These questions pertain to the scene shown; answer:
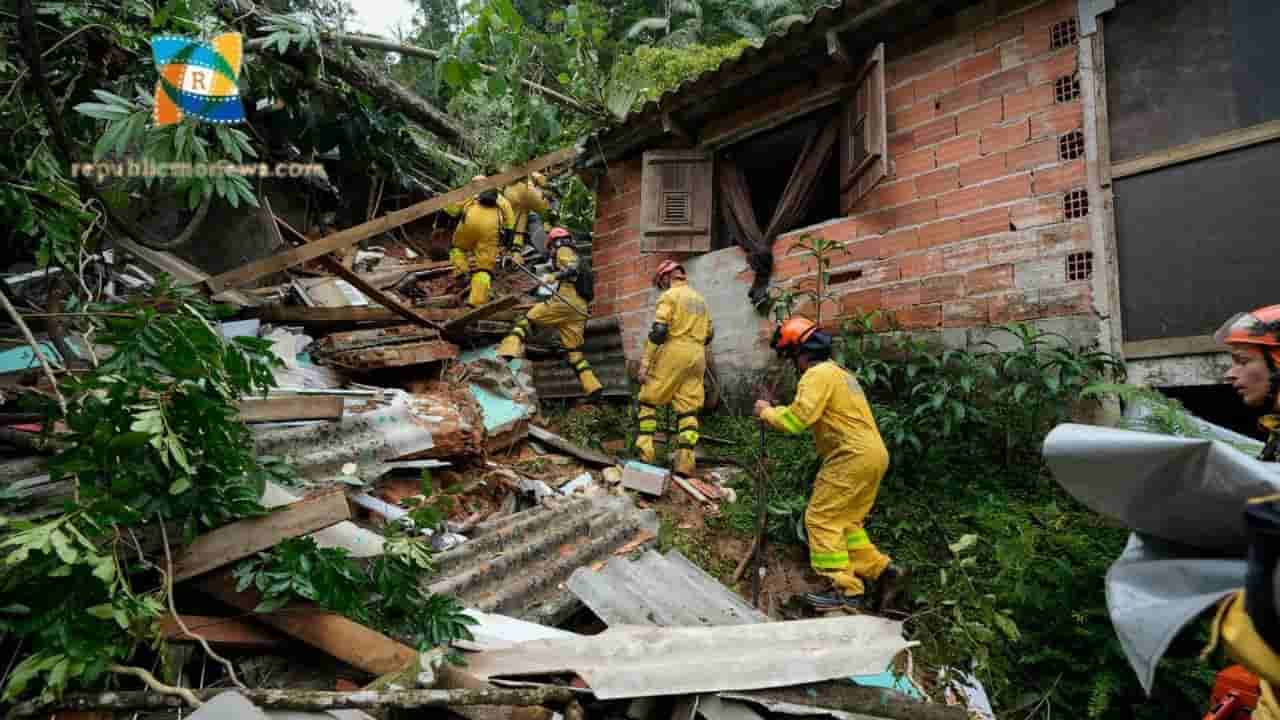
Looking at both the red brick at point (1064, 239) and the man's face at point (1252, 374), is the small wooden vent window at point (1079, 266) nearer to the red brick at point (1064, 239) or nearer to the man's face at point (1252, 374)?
the red brick at point (1064, 239)

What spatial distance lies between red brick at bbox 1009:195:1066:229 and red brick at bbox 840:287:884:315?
1153mm

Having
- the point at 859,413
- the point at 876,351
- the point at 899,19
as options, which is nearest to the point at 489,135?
the point at 899,19

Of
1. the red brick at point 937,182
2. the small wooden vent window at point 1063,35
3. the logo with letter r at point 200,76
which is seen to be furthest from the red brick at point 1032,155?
the logo with letter r at point 200,76

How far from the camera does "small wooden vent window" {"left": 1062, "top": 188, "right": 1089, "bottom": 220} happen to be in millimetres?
4008

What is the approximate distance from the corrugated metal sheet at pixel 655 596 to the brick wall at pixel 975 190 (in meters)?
2.92

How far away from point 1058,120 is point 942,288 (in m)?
1.41

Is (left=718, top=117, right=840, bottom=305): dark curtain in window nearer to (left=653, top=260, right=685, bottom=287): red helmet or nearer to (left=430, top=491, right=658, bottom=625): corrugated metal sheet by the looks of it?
(left=653, top=260, right=685, bottom=287): red helmet

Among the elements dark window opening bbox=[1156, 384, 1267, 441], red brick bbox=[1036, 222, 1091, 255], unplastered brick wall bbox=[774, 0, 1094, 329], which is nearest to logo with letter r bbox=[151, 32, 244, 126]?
unplastered brick wall bbox=[774, 0, 1094, 329]

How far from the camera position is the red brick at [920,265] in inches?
186

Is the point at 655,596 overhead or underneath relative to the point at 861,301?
underneath

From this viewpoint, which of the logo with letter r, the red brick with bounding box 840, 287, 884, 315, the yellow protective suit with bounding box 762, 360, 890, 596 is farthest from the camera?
the red brick with bounding box 840, 287, 884, 315

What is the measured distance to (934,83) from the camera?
476cm

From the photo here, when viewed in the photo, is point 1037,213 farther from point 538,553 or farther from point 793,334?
point 538,553

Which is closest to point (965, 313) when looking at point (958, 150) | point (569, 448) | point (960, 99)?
point (958, 150)
